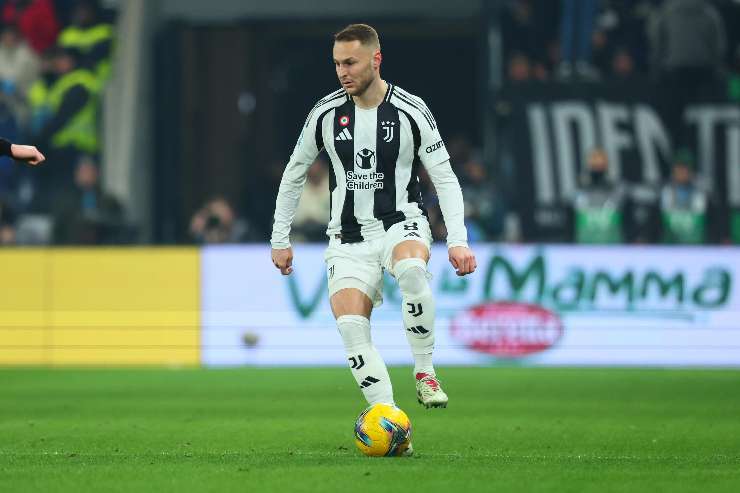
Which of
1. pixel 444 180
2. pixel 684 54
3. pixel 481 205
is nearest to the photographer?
pixel 444 180

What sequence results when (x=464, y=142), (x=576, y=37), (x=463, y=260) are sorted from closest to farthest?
(x=463, y=260), (x=576, y=37), (x=464, y=142)

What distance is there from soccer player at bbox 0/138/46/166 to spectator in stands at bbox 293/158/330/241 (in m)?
10.4

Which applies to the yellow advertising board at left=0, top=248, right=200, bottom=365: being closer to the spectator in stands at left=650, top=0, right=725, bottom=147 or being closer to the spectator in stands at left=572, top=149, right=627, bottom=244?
the spectator in stands at left=572, top=149, right=627, bottom=244

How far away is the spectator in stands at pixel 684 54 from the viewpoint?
19.4 meters

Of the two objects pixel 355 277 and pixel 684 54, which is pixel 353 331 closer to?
pixel 355 277

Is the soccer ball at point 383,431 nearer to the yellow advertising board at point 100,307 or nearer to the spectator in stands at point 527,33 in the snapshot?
the yellow advertising board at point 100,307

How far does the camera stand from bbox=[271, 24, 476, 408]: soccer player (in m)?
8.16

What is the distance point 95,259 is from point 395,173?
344 inches

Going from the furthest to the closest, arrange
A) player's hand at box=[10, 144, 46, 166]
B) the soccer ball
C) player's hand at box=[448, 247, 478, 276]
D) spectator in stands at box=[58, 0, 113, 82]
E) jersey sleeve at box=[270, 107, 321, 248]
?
spectator in stands at box=[58, 0, 113, 82] < jersey sleeve at box=[270, 107, 321, 248] < player's hand at box=[10, 144, 46, 166] < player's hand at box=[448, 247, 478, 276] < the soccer ball

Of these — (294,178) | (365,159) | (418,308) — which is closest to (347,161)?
(365,159)

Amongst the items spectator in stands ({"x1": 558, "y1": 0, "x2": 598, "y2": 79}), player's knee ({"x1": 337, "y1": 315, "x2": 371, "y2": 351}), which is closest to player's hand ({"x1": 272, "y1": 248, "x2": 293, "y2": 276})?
player's knee ({"x1": 337, "y1": 315, "x2": 371, "y2": 351})

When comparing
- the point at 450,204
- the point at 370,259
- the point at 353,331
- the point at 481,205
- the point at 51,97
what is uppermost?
the point at 450,204

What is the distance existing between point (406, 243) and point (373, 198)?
30cm

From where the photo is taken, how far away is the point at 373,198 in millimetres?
8336
